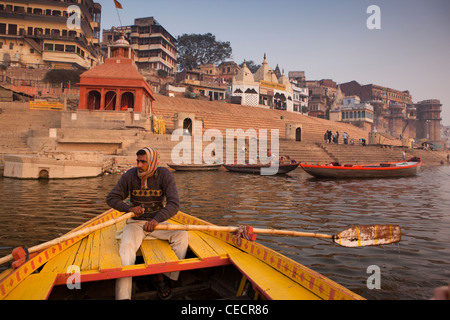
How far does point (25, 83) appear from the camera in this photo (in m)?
33.5

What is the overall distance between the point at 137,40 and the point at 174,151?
48.1 meters

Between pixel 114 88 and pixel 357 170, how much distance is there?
19978 mm

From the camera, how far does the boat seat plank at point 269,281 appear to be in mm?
2471

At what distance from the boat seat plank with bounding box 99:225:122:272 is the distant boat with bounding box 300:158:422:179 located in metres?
12.6

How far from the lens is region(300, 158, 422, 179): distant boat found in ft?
51.6

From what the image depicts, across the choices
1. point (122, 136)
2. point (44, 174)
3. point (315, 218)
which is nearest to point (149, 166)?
point (315, 218)

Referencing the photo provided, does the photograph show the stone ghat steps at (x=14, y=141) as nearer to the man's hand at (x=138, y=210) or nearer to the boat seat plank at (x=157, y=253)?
the man's hand at (x=138, y=210)

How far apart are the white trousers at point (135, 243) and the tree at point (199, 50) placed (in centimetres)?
7022

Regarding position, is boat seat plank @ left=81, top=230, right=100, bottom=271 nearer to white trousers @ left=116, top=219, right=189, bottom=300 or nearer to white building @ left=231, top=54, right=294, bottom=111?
→ white trousers @ left=116, top=219, right=189, bottom=300

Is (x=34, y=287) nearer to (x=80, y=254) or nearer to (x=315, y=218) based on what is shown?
(x=80, y=254)

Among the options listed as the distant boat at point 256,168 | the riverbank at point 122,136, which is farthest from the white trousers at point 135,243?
the distant boat at point 256,168

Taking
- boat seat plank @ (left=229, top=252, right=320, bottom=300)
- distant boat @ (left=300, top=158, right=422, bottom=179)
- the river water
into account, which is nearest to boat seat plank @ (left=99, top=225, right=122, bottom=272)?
boat seat plank @ (left=229, top=252, right=320, bottom=300)

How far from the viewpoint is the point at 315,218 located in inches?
280
